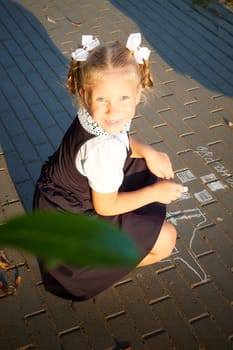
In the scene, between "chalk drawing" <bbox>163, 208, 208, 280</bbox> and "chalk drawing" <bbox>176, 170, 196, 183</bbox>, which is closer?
"chalk drawing" <bbox>163, 208, 208, 280</bbox>

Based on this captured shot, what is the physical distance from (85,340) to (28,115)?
6.22ft

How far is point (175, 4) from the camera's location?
5.01m

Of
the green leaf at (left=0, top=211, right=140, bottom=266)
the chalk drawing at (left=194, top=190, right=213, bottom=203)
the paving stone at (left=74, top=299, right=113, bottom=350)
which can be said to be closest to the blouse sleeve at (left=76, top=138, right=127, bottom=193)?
the paving stone at (left=74, top=299, right=113, bottom=350)

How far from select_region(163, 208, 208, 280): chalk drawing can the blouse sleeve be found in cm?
93

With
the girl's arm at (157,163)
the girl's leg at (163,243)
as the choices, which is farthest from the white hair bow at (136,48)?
the girl's leg at (163,243)

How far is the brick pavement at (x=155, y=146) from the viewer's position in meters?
2.16

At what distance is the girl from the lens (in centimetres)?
170

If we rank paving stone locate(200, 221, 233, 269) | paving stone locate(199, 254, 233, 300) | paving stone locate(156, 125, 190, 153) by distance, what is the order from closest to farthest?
paving stone locate(199, 254, 233, 300)
paving stone locate(200, 221, 233, 269)
paving stone locate(156, 125, 190, 153)

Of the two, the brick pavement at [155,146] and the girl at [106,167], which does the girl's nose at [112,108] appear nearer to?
the girl at [106,167]

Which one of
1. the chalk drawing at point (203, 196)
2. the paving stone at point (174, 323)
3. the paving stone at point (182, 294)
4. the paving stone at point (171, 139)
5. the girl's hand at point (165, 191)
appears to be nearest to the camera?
the girl's hand at point (165, 191)

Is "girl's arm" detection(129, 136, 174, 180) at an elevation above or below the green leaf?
below

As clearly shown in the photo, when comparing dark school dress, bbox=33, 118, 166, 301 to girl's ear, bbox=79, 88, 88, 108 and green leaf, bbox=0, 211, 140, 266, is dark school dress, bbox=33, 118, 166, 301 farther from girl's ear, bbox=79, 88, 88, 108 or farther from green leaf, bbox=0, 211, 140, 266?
green leaf, bbox=0, 211, 140, 266

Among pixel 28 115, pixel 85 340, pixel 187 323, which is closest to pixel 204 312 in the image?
pixel 187 323

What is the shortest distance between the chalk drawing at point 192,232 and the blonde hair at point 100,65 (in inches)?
43.7
